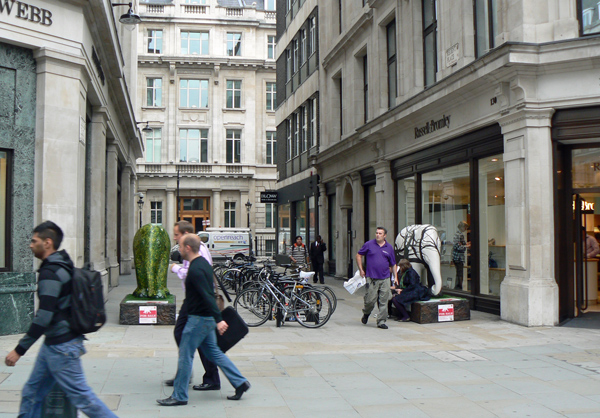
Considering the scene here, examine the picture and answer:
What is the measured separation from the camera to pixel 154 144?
55.7m

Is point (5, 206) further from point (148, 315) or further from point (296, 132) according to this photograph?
point (296, 132)

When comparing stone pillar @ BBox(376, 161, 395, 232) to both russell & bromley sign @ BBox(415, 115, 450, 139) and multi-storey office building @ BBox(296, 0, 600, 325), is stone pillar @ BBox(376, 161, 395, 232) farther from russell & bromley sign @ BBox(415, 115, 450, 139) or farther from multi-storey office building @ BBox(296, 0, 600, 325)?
russell & bromley sign @ BBox(415, 115, 450, 139)

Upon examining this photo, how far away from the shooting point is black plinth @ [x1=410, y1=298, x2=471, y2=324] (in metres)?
13.2

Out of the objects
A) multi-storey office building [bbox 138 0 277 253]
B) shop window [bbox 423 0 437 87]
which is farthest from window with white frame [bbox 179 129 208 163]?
shop window [bbox 423 0 437 87]

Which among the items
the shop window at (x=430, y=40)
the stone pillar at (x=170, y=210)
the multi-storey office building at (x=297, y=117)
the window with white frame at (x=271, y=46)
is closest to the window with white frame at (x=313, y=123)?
the multi-storey office building at (x=297, y=117)

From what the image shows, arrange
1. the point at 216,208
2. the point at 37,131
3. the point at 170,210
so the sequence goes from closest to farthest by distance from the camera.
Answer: the point at 37,131, the point at 170,210, the point at 216,208

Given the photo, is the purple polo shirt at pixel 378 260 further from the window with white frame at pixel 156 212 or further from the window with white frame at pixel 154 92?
the window with white frame at pixel 154 92

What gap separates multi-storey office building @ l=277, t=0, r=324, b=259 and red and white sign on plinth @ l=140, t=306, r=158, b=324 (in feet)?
53.5

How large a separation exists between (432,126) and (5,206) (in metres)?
10.5

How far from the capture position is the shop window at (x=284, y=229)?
36559 mm

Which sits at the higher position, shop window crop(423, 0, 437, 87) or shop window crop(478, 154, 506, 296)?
shop window crop(423, 0, 437, 87)

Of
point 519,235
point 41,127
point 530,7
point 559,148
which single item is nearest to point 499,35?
point 530,7

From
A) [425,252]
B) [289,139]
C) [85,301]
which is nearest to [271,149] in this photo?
[289,139]

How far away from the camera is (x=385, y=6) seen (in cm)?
2077
